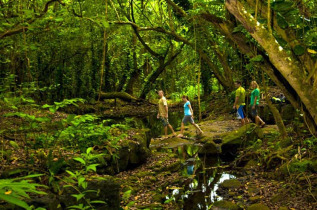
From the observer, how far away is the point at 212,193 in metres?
6.26

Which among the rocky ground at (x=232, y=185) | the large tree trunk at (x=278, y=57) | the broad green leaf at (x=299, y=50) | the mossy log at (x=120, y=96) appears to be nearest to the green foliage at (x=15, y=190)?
the rocky ground at (x=232, y=185)

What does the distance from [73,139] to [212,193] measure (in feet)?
10.4

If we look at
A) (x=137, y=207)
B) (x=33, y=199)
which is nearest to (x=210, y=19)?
(x=137, y=207)

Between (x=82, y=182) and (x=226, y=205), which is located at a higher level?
(x=82, y=182)

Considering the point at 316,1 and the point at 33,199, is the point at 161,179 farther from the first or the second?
the point at 316,1

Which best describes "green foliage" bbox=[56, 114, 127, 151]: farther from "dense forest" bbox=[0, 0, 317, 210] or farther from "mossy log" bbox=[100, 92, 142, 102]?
"mossy log" bbox=[100, 92, 142, 102]

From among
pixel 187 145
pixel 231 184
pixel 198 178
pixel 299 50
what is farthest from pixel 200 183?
→ pixel 299 50

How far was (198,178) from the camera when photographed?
7219 mm

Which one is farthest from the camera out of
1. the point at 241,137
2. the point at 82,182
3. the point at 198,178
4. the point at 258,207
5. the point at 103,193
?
the point at 241,137

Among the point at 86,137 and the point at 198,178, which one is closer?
the point at 86,137

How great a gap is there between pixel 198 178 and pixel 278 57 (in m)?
3.90

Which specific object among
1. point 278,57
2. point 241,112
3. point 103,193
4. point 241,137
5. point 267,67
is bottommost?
point 241,137

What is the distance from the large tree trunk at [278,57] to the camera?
4.29m

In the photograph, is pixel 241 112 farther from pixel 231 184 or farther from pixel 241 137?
pixel 231 184
